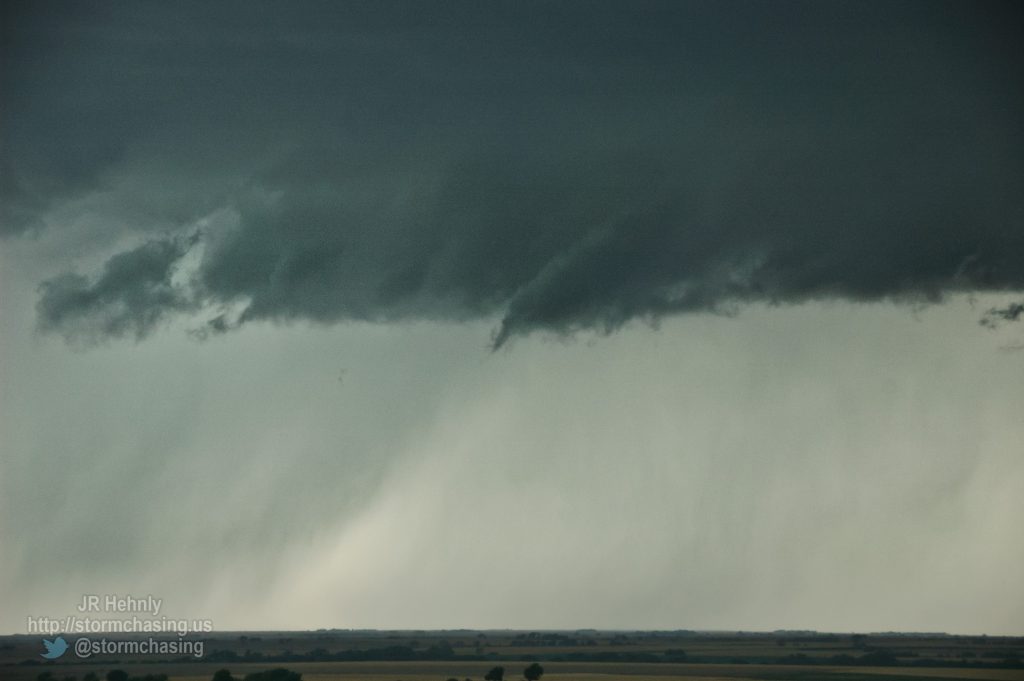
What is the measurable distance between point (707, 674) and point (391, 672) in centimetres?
2854

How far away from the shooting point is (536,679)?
140 m

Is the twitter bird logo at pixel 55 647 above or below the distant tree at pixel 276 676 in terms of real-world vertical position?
above

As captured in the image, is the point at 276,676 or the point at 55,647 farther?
the point at 55,647

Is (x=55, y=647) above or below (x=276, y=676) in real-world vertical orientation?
above

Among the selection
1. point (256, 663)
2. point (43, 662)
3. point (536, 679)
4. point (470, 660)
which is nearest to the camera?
point (536, 679)

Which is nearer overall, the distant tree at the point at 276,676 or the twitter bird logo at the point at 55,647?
the distant tree at the point at 276,676

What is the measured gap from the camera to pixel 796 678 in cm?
15550

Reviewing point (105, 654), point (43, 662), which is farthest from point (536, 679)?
point (105, 654)

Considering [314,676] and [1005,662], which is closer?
[314,676]

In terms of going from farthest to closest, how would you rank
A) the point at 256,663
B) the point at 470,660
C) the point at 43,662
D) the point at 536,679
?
the point at 470,660 → the point at 256,663 → the point at 43,662 → the point at 536,679

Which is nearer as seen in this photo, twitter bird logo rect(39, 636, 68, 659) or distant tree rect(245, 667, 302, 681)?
distant tree rect(245, 667, 302, 681)

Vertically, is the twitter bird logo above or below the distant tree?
above

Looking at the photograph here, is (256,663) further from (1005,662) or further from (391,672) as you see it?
(1005,662)

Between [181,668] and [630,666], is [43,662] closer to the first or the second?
[181,668]
